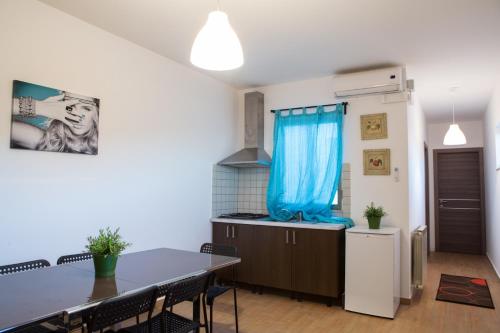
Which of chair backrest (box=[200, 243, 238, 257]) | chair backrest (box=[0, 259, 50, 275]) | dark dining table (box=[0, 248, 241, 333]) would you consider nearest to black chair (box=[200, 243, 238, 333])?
chair backrest (box=[200, 243, 238, 257])

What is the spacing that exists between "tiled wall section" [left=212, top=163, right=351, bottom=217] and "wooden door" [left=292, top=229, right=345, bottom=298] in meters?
1.03

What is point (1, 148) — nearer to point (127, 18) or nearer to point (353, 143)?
point (127, 18)

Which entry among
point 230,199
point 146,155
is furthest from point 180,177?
point 230,199

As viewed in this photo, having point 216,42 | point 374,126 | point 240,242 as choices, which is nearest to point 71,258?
point 216,42

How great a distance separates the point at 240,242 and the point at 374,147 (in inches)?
78.1

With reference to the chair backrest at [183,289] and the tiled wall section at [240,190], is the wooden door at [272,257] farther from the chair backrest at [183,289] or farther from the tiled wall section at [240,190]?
the chair backrest at [183,289]

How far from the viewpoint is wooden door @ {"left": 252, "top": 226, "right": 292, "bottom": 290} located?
4133 millimetres

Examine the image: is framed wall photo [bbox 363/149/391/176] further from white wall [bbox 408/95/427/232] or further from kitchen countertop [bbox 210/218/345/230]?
kitchen countertop [bbox 210/218/345/230]

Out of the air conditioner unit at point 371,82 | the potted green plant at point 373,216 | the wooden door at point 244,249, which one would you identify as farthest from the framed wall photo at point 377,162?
the wooden door at point 244,249

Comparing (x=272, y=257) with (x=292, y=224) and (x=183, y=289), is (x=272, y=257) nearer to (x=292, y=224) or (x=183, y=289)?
(x=292, y=224)

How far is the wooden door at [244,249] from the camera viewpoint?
4352mm

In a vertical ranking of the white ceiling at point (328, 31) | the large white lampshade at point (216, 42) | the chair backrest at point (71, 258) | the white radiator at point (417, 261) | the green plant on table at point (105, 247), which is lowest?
the white radiator at point (417, 261)

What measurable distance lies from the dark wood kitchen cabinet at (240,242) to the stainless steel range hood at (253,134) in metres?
0.85

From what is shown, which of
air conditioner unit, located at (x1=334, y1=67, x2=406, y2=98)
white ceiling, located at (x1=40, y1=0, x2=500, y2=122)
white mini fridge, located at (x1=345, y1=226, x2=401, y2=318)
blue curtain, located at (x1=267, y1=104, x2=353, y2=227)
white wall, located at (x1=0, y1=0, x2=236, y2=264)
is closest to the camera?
white wall, located at (x1=0, y1=0, x2=236, y2=264)
